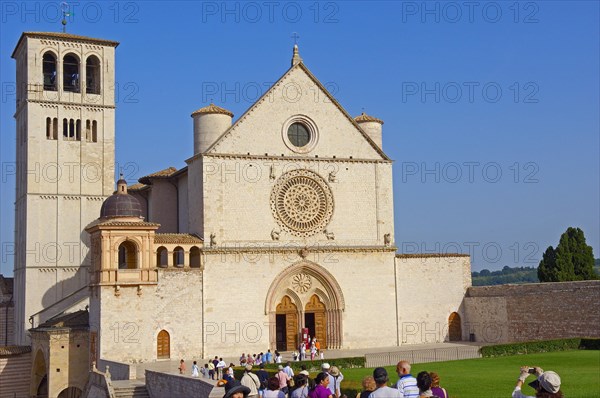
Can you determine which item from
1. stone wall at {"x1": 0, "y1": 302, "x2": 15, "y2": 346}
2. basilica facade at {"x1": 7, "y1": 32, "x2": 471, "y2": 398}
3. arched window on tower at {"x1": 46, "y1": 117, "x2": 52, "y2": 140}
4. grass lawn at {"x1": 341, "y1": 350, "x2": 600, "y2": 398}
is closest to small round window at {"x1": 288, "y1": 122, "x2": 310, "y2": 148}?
basilica facade at {"x1": 7, "y1": 32, "x2": 471, "y2": 398}

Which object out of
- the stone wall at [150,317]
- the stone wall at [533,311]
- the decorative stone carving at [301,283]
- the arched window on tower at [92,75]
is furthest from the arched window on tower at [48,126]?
the stone wall at [533,311]

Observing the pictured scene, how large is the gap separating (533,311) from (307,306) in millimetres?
12229

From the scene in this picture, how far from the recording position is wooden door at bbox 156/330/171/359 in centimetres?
3897

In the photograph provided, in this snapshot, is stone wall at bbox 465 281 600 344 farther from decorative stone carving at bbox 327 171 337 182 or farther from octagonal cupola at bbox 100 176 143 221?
octagonal cupola at bbox 100 176 143 221

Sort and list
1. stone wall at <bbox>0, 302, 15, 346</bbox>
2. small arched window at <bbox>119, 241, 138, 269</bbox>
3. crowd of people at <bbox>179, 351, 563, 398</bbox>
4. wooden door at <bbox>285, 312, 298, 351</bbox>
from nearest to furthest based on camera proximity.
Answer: crowd of people at <bbox>179, 351, 563, 398</bbox>
small arched window at <bbox>119, 241, 138, 269</bbox>
wooden door at <bbox>285, 312, 298, 351</bbox>
stone wall at <bbox>0, 302, 15, 346</bbox>

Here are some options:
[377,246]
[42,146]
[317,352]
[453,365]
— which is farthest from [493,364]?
[42,146]

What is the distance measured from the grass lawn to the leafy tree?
1638cm

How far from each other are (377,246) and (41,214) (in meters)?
20.1

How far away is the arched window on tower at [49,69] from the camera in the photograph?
162ft

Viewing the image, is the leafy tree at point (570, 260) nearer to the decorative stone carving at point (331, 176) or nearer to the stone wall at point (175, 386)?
the decorative stone carving at point (331, 176)

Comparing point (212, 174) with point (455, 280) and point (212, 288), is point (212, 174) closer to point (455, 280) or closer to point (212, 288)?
point (212, 288)

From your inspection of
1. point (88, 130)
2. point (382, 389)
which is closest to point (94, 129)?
point (88, 130)

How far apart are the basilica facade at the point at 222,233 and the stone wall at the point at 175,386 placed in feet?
22.7

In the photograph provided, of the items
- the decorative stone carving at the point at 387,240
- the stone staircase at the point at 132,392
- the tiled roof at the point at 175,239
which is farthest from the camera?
the decorative stone carving at the point at 387,240
